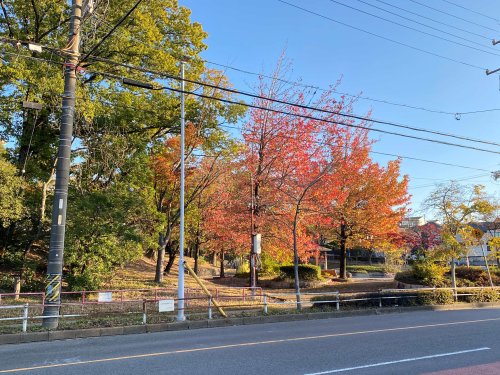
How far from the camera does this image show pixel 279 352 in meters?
8.00

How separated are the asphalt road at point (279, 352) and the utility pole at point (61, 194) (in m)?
1.69

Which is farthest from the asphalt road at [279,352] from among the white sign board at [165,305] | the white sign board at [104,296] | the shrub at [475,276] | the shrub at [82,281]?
the shrub at [475,276]

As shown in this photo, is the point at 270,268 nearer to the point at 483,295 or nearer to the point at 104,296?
the point at 483,295

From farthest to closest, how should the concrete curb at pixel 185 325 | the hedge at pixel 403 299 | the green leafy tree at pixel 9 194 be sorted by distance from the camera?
the green leafy tree at pixel 9 194 < the hedge at pixel 403 299 < the concrete curb at pixel 185 325

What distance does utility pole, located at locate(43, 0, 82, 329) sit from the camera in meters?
11.4

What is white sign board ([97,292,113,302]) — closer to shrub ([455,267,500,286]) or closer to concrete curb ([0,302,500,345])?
concrete curb ([0,302,500,345])

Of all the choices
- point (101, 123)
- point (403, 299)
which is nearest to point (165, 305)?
point (403, 299)

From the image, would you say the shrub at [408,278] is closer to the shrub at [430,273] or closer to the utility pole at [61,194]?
the shrub at [430,273]

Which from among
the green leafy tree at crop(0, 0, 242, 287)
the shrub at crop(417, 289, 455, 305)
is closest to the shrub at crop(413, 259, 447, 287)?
the shrub at crop(417, 289, 455, 305)

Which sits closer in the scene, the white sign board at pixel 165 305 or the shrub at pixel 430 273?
the white sign board at pixel 165 305

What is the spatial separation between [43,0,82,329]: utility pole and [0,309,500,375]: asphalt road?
1.69 meters

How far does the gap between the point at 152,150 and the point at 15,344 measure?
1638 cm

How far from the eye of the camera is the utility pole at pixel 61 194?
1141cm

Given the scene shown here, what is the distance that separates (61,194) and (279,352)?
27.4ft
